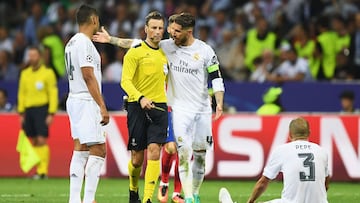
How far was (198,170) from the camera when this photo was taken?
13.9 meters

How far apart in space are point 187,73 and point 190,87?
0.59 ft

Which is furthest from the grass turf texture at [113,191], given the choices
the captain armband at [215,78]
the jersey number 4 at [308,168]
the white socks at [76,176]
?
the jersey number 4 at [308,168]

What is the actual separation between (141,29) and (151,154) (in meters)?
11.0

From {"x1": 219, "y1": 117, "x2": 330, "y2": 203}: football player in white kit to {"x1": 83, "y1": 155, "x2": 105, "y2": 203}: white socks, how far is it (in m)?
2.03

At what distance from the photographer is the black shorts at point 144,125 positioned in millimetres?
13344

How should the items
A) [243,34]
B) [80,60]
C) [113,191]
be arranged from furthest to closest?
[243,34] → [113,191] → [80,60]

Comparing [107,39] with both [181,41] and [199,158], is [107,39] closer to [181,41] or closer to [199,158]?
[181,41]

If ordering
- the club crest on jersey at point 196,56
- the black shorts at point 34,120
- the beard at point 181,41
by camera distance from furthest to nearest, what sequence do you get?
the black shorts at point 34,120 → the club crest on jersey at point 196,56 → the beard at point 181,41

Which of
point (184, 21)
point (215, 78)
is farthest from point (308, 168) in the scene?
point (184, 21)

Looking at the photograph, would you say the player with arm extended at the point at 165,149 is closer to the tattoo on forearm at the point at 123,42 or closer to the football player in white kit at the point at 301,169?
the tattoo on forearm at the point at 123,42

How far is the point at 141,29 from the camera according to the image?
24.0m

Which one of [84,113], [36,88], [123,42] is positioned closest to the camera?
[84,113]

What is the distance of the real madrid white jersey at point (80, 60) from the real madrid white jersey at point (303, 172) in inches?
95.2

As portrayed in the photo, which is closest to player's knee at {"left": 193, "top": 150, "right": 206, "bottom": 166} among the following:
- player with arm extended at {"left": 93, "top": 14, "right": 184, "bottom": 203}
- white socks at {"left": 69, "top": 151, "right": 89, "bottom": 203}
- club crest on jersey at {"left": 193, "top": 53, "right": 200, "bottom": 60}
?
player with arm extended at {"left": 93, "top": 14, "right": 184, "bottom": 203}
